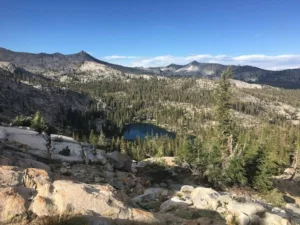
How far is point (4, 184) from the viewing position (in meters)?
11.2

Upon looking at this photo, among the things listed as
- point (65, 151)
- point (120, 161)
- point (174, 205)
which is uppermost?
point (174, 205)

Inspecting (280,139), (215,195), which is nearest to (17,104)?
(280,139)

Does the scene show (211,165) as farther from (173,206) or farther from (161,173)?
(173,206)

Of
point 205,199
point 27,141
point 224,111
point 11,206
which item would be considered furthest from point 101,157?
point 11,206

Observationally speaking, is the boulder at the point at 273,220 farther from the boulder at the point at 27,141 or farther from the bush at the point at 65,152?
the bush at the point at 65,152

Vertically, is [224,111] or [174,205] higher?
[224,111]

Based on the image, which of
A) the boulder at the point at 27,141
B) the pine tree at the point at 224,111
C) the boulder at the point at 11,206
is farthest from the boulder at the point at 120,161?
the boulder at the point at 11,206

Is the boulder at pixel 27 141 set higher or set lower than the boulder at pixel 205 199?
lower

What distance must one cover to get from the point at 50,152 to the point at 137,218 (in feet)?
85.1

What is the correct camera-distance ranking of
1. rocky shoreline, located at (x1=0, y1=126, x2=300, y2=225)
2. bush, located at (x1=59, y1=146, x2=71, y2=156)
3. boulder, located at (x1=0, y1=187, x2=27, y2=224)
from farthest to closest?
1. bush, located at (x1=59, y1=146, x2=71, y2=156)
2. rocky shoreline, located at (x1=0, y1=126, x2=300, y2=225)
3. boulder, located at (x1=0, y1=187, x2=27, y2=224)

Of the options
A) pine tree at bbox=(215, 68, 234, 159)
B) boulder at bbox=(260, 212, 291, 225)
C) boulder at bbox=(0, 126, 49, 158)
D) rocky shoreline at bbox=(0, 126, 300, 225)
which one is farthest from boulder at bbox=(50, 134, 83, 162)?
pine tree at bbox=(215, 68, 234, 159)

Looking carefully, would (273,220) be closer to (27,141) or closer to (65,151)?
(65,151)

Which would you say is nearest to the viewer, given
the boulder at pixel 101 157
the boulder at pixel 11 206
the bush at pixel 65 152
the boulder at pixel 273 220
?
the boulder at pixel 11 206

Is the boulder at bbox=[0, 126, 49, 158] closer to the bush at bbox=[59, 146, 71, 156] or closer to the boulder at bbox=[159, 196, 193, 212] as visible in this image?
the bush at bbox=[59, 146, 71, 156]
